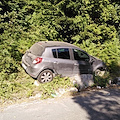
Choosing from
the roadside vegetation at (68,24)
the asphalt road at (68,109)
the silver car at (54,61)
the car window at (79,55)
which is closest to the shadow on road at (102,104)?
the asphalt road at (68,109)

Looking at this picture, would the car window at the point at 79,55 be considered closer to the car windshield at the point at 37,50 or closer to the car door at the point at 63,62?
the car door at the point at 63,62

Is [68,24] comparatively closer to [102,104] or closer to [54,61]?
[54,61]

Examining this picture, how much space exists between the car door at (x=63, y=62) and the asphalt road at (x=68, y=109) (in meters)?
1.52

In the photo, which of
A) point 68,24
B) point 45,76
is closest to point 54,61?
point 45,76

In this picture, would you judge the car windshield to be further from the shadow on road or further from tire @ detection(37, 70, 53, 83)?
the shadow on road

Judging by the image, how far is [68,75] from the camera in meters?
7.20

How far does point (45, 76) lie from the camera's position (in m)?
6.56

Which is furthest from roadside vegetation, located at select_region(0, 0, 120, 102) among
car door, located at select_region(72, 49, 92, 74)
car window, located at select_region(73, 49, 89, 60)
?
car window, located at select_region(73, 49, 89, 60)

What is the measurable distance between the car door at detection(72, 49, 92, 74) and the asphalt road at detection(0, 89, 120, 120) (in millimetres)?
1741

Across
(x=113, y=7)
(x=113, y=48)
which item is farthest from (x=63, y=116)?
(x=113, y=7)

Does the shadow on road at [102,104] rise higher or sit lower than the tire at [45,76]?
lower

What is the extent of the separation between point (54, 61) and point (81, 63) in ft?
4.75

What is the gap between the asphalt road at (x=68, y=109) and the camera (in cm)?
441

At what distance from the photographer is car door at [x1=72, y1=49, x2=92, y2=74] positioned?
23.9 ft
